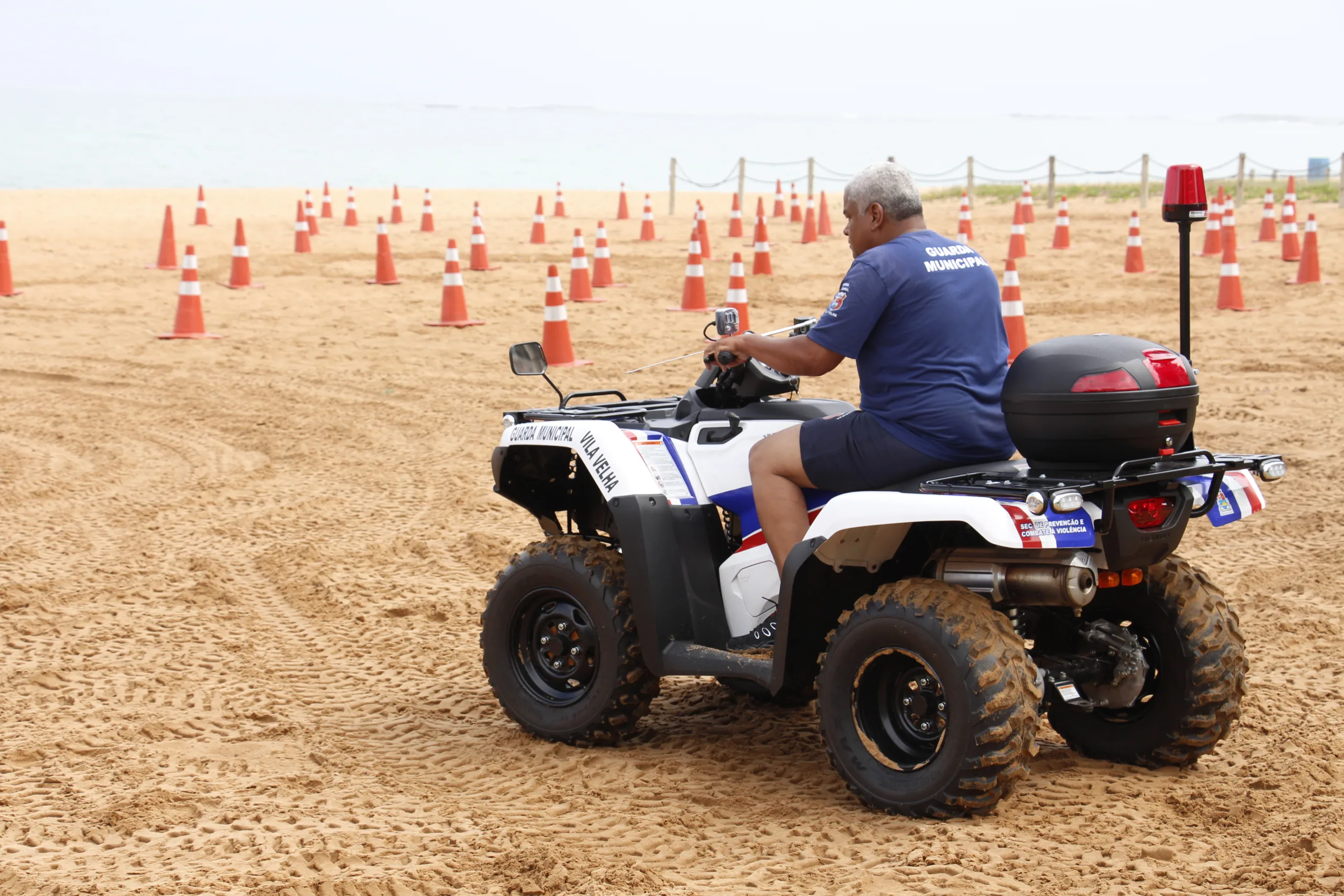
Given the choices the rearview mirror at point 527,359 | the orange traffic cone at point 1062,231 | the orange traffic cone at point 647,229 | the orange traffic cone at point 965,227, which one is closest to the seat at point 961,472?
the rearview mirror at point 527,359

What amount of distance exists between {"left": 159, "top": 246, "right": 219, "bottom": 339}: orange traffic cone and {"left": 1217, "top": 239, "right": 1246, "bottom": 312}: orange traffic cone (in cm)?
942

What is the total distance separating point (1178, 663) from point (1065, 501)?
3.19 feet

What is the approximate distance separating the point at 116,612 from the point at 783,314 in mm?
9354

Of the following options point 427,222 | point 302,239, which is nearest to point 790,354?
point 302,239

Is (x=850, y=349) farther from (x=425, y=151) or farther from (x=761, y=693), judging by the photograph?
(x=425, y=151)

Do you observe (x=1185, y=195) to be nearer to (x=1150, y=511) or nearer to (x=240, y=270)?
(x=1150, y=511)

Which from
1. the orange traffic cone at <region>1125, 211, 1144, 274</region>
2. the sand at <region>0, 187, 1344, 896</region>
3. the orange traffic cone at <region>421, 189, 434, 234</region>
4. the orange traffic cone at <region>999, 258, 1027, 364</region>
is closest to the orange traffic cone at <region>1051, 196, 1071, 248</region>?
the orange traffic cone at <region>1125, 211, 1144, 274</region>

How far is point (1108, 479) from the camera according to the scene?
3.78 metres

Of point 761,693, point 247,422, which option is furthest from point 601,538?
point 247,422

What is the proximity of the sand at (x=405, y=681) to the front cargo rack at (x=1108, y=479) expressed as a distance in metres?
0.85

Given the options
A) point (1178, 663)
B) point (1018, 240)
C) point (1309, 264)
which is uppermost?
point (1018, 240)

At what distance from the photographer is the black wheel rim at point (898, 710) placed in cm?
403

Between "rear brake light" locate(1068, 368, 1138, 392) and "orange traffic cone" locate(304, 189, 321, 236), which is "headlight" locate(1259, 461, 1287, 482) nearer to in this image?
"rear brake light" locate(1068, 368, 1138, 392)

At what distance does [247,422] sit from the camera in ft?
33.3
